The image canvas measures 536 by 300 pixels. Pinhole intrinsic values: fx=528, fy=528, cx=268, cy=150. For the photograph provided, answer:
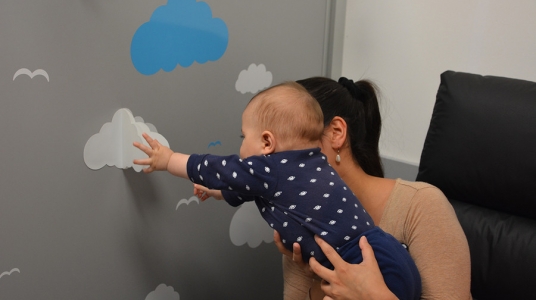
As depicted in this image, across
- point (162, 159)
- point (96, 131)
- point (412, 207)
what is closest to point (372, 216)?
point (412, 207)

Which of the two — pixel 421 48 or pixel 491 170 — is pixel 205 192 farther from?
pixel 421 48

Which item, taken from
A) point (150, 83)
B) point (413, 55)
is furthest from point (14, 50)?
point (413, 55)

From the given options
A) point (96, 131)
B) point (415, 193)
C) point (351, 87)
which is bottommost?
point (415, 193)

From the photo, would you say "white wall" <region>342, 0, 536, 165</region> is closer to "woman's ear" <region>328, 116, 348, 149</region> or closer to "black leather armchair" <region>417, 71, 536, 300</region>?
"black leather armchair" <region>417, 71, 536, 300</region>

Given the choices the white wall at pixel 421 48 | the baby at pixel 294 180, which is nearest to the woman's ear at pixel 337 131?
the baby at pixel 294 180

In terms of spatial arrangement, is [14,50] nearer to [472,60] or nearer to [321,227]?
[321,227]

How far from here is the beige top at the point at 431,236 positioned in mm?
1173

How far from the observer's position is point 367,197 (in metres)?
1.32

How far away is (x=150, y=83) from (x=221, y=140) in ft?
1.01

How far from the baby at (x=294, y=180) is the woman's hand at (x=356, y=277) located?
2 cm

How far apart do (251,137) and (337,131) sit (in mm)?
243

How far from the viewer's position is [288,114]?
111cm

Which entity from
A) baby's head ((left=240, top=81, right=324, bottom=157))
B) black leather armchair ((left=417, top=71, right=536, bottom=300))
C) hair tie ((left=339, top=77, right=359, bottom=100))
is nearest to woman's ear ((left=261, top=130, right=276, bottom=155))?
baby's head ((left=240, top=81, right=324, bottom=157))

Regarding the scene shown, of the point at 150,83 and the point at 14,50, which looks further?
the point at 150,83
